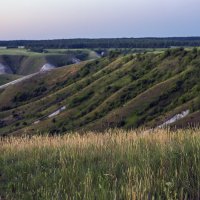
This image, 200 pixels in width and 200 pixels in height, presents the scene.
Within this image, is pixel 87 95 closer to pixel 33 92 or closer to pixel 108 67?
pixel 108 67

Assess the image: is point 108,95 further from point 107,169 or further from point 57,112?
point 107,169

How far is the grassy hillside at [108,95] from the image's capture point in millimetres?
86081

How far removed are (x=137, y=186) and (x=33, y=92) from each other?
134 metres

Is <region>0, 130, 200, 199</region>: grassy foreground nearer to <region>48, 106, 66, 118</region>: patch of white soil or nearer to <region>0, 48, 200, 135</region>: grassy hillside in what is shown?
<region>0, 48, 200, 135</region>: grassy hillside

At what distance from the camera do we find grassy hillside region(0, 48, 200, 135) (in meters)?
86.1

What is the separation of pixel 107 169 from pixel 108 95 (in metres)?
99.4

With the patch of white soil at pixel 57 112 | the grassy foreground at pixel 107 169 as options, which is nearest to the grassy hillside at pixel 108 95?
the patch of white soil at pixel 57 112

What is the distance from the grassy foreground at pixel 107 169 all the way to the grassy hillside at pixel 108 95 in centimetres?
5493

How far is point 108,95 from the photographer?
108 m

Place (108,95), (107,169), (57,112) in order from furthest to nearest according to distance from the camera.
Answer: (57,112) → (108,95) → (107,169)

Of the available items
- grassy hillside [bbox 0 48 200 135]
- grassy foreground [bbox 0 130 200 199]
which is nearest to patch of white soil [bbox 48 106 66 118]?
grassy hillside [bbox 0 48 200 135]

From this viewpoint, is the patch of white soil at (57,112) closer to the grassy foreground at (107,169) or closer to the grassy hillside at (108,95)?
the grassy hillside at (108,95)

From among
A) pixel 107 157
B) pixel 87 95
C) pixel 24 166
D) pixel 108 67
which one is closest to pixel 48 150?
pixel 24 166

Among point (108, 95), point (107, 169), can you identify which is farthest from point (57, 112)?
point (107, 169)
